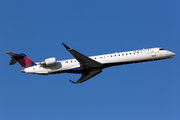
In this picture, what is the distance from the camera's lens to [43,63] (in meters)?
26.2

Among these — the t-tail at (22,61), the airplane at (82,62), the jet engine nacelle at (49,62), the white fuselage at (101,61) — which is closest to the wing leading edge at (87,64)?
the airplane at (82,62)

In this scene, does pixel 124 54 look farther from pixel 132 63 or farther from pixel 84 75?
pixel 84 75

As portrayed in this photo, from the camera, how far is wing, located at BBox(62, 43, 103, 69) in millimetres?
24969

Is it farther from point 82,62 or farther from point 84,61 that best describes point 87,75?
point 84,61

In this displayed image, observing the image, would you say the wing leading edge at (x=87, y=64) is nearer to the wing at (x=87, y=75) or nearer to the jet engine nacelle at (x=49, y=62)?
the wing at (x=87, y=75)

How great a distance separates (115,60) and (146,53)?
3.82 m

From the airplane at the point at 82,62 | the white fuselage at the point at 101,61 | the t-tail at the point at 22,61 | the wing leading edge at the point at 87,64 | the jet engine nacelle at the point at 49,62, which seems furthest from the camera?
the t-tail at the point at 22,61

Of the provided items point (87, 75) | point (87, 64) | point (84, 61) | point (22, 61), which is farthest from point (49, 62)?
point (87, 75)

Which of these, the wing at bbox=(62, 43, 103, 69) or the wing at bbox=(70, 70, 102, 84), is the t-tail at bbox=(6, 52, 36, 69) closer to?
the wing at bbox=(62, 43, 103, 69)

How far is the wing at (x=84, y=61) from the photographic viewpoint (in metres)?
25.0

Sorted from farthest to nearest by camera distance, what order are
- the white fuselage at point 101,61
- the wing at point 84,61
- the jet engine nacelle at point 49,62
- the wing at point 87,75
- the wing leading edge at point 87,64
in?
the wing at point 87,75
the white fuselage at point 101,61
the jet engine nacelle at point 49,62
the wing leading edge at point 87,64
the wing at point 84,61

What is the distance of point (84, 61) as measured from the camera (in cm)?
2602

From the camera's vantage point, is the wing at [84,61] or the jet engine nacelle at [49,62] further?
the jet engine nacelle at [49,62]

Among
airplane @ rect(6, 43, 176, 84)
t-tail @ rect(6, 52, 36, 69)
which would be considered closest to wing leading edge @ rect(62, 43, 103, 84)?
airplane @ rect(6, 43, 176, 84)
